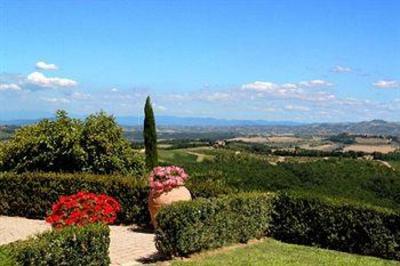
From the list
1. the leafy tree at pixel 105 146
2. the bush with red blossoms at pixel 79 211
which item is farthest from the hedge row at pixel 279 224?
the leafy tree at pixel 105 146

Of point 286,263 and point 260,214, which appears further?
point 260,214

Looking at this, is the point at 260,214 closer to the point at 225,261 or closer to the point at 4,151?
the point at 225,261

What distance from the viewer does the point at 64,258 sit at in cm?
1068

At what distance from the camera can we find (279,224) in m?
17.3

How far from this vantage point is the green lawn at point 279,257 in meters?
13.1

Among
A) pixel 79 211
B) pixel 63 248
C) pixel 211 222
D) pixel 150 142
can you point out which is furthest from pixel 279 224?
pixel 150 142

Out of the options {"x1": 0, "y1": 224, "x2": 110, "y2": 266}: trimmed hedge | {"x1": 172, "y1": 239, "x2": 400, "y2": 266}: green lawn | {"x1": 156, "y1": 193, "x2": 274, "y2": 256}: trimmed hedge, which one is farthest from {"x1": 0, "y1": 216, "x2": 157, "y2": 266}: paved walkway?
{"x1": 0, "y1": 224, "x2": 110, "y2": 266}: trimmed hedge

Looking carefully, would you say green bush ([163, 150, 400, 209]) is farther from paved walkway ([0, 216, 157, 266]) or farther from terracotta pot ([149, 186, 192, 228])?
terracotta pot ([149, 186, 192, 228])

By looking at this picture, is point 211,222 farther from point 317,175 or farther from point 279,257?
point 317,175

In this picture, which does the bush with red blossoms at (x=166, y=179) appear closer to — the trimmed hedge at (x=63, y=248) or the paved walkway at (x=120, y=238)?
the paved walkway at (x=120, y=238)

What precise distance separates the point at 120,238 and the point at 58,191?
558 cm

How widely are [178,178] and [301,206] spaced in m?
3.75

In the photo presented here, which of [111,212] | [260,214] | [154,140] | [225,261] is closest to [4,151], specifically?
[154,140]

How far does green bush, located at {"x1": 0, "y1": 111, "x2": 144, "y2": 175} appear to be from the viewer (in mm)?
23719
